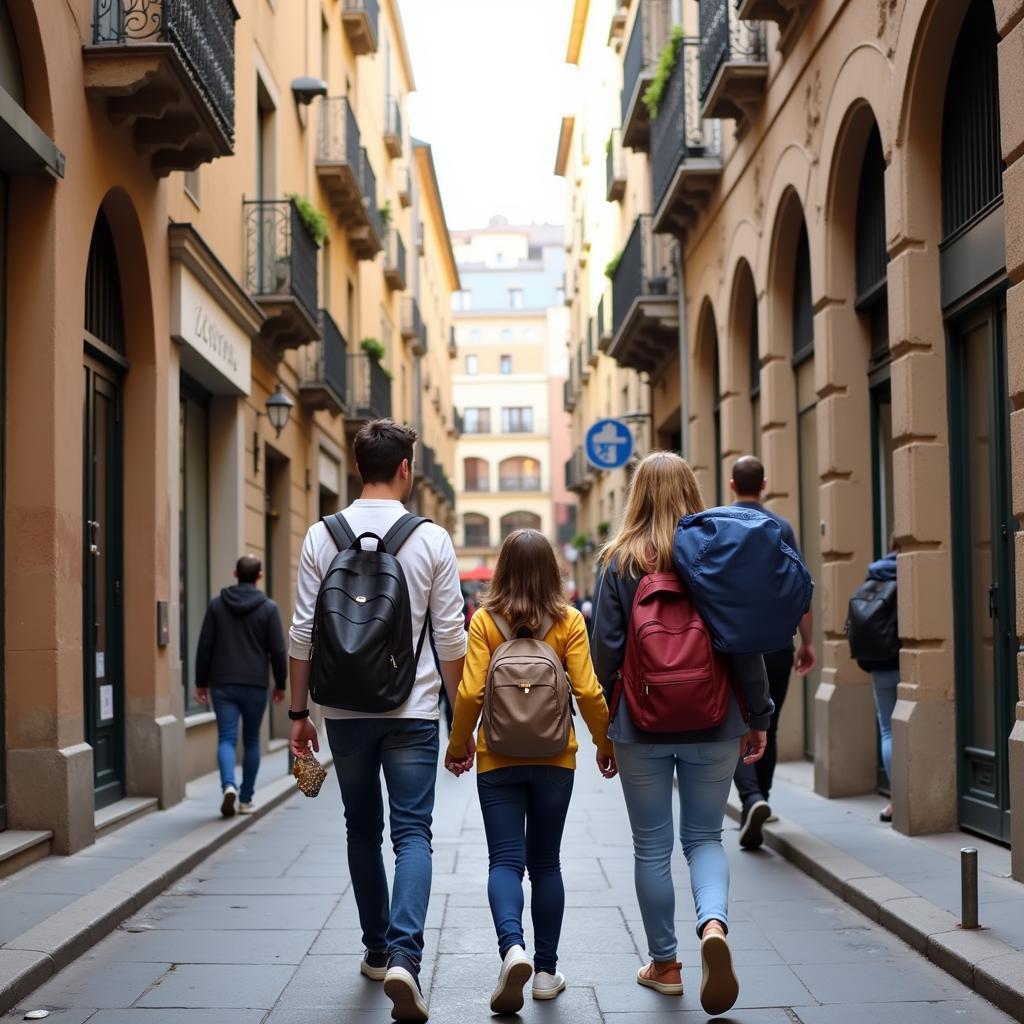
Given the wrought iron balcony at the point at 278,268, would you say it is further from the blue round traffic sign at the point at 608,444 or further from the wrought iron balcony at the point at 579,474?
the wrought iron balcony at the point at 579,474

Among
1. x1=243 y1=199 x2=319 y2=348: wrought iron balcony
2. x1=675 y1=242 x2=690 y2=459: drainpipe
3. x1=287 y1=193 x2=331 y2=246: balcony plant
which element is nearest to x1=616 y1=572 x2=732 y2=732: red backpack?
x1=243 y1=199 x2=319 y2=348: wrought iron balcony

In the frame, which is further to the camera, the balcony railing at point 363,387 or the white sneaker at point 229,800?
the balcony railing at point 363,387

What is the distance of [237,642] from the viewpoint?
36.8ft

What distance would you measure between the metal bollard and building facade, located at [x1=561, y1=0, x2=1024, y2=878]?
111 cm

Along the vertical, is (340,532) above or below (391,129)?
below

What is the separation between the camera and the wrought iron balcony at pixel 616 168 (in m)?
28.3

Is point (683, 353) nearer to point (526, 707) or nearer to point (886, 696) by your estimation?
point (886, 696)

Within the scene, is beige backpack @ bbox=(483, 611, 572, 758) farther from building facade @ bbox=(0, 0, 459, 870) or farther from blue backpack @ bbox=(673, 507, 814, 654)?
building facade @ bbox=(0, 0, 459, 870)

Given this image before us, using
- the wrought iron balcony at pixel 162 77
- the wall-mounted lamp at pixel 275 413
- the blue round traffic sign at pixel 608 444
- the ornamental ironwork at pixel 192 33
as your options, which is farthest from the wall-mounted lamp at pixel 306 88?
the wrought iron balcony at pixel 162 77

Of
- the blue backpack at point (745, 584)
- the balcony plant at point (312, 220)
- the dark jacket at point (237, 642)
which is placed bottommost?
the dark jacket at point (237, 642)

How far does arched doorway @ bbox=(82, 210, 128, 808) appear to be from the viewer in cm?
1083

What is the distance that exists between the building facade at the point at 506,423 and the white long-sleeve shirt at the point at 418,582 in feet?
232

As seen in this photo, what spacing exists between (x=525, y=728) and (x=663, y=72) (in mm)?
15071

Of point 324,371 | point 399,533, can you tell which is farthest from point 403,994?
point 324,371
